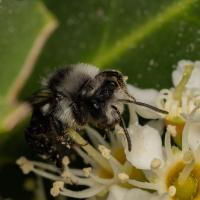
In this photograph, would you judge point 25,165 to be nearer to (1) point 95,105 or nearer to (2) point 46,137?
(2) point 46,137

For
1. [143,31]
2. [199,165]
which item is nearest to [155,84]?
[143,31]

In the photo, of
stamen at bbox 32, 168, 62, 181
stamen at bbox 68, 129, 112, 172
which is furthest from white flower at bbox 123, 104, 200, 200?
stamen at bbox 32, 168, 62, 181

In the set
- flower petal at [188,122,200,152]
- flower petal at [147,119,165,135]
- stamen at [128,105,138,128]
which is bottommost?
flower petal at [188,122,200,152]

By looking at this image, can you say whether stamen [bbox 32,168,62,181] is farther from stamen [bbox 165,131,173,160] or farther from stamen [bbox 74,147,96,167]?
stamen [bbox 165,131,173,160]

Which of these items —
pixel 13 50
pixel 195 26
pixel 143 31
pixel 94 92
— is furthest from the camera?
pixel 143 31

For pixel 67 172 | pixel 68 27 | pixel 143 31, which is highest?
pixel 68 27

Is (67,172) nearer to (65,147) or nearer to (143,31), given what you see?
(65,147)
